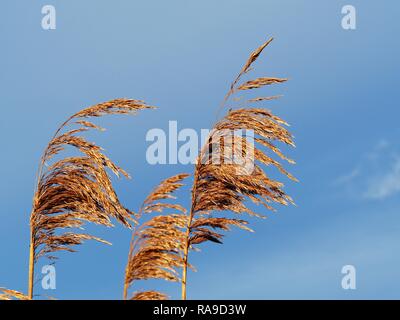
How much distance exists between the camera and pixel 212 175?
782 cm

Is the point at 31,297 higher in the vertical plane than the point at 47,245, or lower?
lower

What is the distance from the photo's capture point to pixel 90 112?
8.06 metres

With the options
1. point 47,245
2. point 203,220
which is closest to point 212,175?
point 203,220

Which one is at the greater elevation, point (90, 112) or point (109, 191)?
point (90, 112)

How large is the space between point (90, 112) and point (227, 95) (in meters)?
1.67

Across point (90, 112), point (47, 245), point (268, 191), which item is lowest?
point (47, 245)
